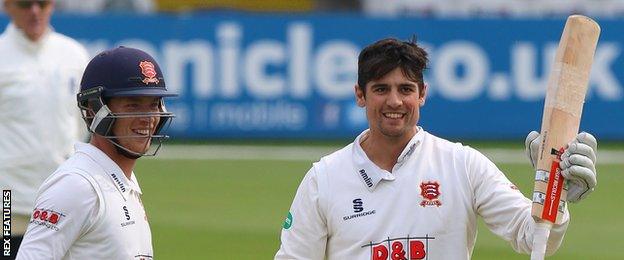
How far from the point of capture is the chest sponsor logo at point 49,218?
487cm

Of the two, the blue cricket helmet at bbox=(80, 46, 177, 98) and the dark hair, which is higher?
the dark hair

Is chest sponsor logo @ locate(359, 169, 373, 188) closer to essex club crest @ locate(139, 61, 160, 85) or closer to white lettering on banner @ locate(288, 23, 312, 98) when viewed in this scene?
essex club crest @ locate(139, 61, 160, 85)

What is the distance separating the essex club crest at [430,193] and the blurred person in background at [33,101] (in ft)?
10.3

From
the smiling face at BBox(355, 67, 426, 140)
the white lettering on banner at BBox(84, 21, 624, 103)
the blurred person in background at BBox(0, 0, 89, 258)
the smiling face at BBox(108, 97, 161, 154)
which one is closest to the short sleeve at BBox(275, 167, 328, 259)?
the smiling face at BBox(355, 67, 426, 140)

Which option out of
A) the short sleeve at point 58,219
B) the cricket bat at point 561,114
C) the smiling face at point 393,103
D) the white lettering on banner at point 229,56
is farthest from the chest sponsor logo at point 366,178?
the white lettering on banner at point 229,56

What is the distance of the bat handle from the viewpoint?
207 inches

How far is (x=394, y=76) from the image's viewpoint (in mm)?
5523

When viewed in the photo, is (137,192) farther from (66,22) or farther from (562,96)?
Result: (66,22)

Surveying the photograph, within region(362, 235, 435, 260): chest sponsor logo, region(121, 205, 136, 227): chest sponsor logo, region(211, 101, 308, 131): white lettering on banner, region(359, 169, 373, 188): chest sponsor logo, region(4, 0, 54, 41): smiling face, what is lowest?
region(211, 101, 308, 131): white lettering on banner

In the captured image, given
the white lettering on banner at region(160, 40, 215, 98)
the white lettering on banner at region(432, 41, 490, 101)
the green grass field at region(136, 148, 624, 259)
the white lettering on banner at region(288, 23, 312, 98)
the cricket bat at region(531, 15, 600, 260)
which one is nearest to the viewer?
the cricket bat at region(531, 15, 600, 260)

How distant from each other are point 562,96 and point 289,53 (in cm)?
1516

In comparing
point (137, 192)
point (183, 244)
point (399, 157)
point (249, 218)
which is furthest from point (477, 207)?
point (249, 218)

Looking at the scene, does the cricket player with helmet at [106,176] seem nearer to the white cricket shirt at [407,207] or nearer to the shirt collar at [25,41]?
the white cricket shirt at [407,207]

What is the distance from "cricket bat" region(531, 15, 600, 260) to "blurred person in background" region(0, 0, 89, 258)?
3669 mm
